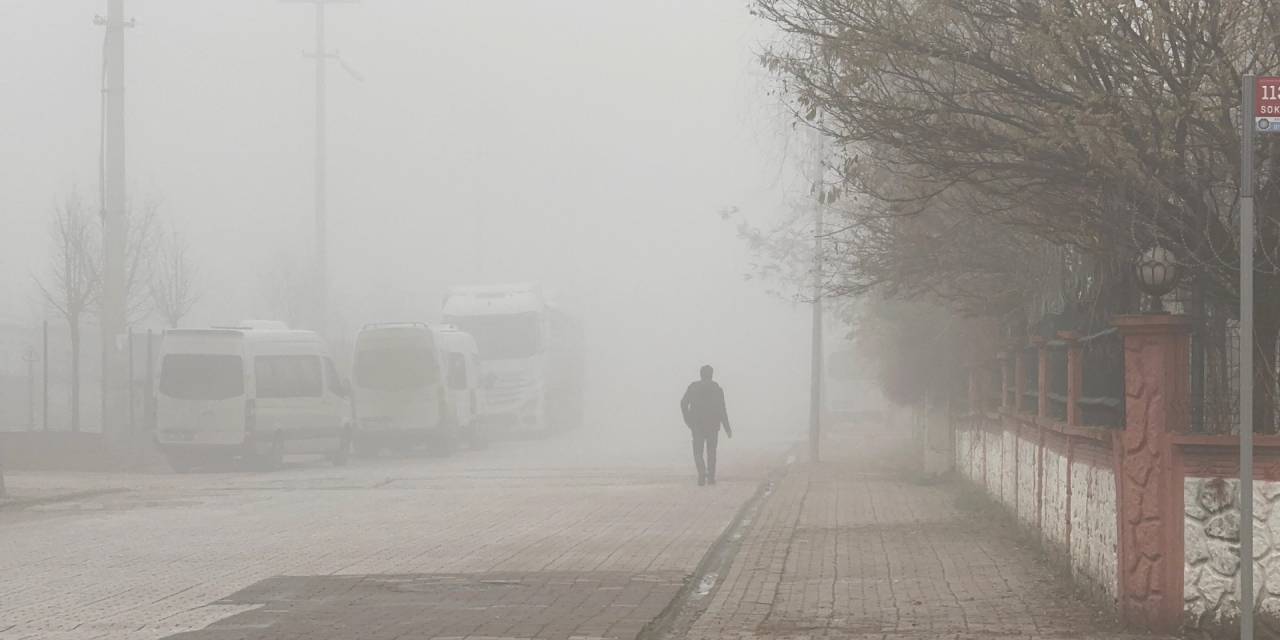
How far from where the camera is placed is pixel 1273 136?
34.3ft

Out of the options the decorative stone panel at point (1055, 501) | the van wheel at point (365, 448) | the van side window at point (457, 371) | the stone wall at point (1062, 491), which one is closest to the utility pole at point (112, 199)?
the van wheel at point (365, 448)

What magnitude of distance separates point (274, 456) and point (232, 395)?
5.61 feet

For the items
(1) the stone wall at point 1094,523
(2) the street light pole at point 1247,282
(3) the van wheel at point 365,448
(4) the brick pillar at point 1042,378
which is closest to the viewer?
(2) the street light pole at point 1247,282

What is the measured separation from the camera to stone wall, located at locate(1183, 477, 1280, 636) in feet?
31.1

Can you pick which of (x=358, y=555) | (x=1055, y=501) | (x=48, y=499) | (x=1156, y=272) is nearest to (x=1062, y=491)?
(x=1055, y=501)

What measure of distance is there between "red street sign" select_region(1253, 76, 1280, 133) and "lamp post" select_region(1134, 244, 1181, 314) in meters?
2.61

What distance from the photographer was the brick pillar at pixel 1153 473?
9883mm

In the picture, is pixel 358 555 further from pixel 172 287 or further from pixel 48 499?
pixel 172 287

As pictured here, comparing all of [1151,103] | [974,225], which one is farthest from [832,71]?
[974,225]

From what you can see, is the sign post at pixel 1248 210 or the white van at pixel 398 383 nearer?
the sign post at pixel 1248 210

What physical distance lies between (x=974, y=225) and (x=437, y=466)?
19.1 metres

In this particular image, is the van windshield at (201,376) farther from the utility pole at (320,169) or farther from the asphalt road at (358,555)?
the utility pole at (320,169)

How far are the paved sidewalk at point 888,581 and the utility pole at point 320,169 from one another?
3038 cm

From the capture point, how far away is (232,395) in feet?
104
